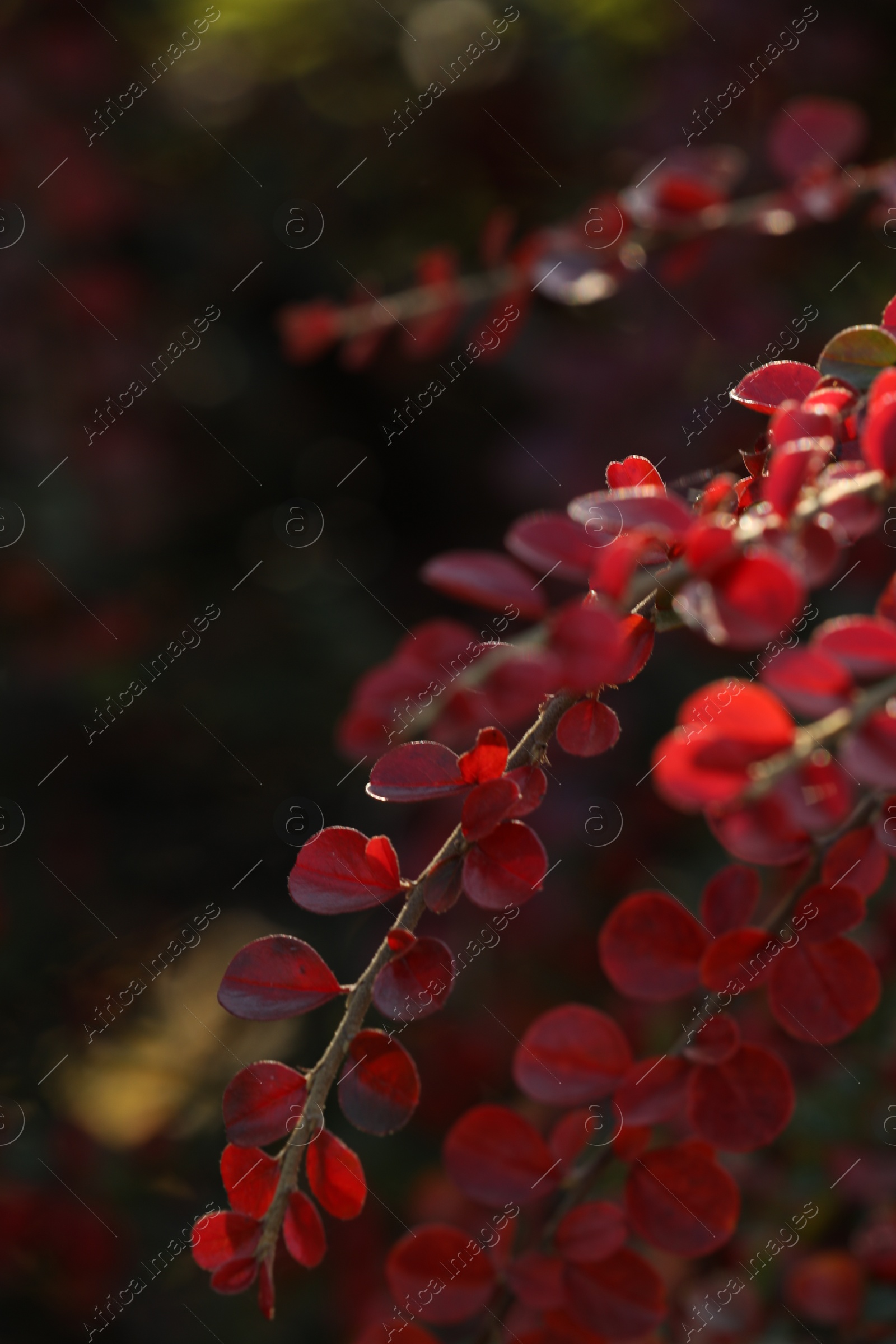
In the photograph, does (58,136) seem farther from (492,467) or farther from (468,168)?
(492,467)

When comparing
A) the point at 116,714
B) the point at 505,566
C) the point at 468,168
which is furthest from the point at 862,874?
the point at 468,168

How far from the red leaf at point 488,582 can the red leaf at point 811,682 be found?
9 centimetres

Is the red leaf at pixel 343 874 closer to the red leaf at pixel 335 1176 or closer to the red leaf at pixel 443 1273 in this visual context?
the red leaf at pixel 335 1176

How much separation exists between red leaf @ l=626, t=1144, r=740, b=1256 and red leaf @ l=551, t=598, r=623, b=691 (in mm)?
301

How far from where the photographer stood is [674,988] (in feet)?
1.65

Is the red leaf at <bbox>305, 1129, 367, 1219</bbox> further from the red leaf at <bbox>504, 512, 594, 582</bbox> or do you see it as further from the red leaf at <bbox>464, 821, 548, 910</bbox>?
the red leaf at <bbox>504, 512, 594, 582</bbox>

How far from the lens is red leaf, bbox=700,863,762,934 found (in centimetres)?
50

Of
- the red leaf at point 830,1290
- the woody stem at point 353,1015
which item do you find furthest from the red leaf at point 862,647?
the red leaf at point 830,1290

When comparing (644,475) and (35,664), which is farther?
(35,664)

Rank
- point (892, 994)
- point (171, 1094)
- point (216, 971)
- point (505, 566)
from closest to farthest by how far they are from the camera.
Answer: point (505, 566), point (892, 994), point (171, 1094), point (216, 971)

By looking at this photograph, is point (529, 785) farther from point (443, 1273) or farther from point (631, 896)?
point (443, 1273)

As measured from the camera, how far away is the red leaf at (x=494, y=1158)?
1.82 ft

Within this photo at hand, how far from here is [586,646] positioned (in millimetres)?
334

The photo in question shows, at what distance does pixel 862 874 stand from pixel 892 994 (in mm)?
569
